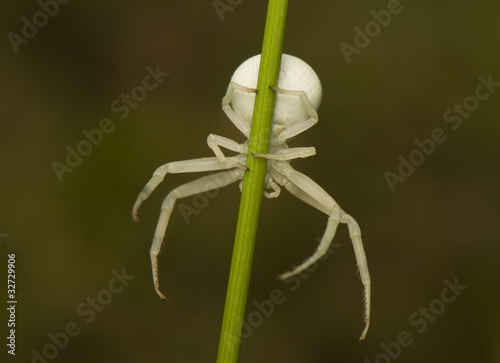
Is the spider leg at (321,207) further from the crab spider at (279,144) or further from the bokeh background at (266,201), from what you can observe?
the bokeh background at (266,201)

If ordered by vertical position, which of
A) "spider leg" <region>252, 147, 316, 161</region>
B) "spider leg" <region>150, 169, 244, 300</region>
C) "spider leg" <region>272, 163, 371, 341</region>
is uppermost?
"spider leg" <region>150, 169, 244, 300</region>

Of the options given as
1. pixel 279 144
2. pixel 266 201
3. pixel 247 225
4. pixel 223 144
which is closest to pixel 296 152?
pixel 279 144

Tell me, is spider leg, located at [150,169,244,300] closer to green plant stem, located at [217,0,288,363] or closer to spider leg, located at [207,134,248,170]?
spider leg, located at [207,134,248,170]

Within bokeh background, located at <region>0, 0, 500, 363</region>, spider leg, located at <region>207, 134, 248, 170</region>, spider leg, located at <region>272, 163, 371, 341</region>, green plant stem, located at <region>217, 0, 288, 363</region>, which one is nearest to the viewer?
green plant stem, located at <region>217, 0, 288, 363</region>

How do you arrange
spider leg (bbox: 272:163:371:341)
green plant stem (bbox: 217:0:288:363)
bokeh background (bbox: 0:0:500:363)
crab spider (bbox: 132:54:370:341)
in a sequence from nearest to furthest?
green plant stem (bbox: 217:0:288:363), crab spider (bbox: 132:54:370:341), spider leg (bbox: 272:163:371:341), bokeh background (bbox: 0:0:500:363)

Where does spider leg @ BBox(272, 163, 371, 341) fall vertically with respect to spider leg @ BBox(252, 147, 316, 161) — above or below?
below

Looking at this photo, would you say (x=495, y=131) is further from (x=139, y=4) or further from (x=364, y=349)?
(x=139, y=4)

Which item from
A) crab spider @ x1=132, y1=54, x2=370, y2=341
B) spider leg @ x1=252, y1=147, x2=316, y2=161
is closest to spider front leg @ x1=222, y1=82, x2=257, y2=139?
crab spider @ x1=132, y1=54, x2=370, y2=341
